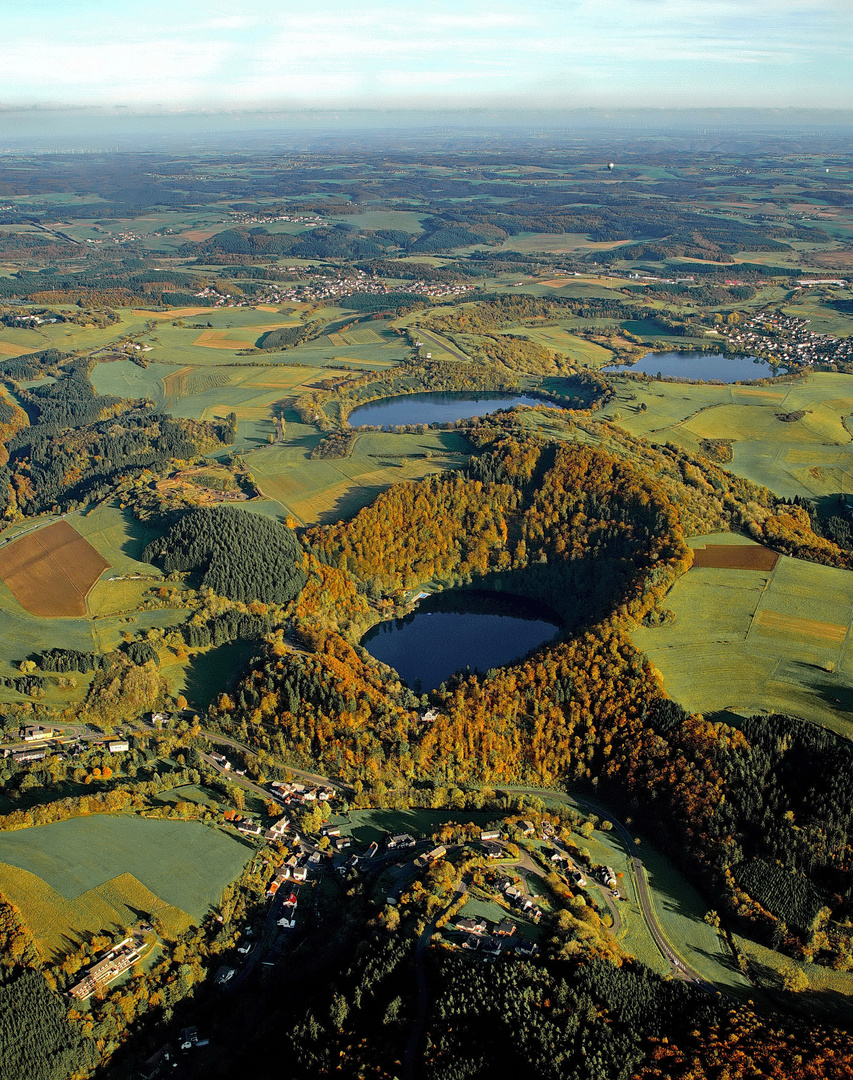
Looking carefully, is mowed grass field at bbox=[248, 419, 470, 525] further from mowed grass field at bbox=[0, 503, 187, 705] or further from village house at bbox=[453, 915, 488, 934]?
village house at bbox=[453, 915, 488, 934]

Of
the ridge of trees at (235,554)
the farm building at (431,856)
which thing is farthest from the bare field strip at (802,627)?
the ridge of trees at (235,554)

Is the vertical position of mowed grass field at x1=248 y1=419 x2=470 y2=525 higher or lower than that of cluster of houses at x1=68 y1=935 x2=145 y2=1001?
higher

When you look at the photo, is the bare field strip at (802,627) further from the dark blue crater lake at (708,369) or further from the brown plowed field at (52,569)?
the dark blue crater lake at (708,369)

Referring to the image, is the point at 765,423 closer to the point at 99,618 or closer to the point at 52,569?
the point at 99,618

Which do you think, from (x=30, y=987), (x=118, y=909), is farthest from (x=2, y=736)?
(x=30, y=987)

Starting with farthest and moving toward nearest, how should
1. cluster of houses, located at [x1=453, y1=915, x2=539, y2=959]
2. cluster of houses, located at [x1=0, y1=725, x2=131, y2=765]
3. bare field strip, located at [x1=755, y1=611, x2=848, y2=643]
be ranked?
bare field strip, located at [x1=755, y1=611, x2=848, y2=643]
cluster of houses, located at [x1=0, y1=725, x2=131, y2=765]
cluster of houses, located at [x1=453, y1=915, x2=539, y2=959]

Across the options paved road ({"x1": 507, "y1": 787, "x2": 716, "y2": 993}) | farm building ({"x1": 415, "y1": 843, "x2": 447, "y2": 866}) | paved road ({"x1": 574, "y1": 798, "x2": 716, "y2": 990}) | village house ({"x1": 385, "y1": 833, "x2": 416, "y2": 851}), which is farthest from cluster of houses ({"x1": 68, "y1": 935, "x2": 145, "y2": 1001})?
paved road ({"x1": 574, "y1": 798, "x2": 716, "y2": 990})

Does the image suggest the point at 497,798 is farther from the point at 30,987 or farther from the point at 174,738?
the point at 30,987

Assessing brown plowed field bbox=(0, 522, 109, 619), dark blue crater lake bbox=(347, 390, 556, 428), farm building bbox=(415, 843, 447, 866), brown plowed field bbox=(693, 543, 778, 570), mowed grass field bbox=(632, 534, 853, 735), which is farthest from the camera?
dark blue crater lake bbox=(347, 390, 556, 428)
